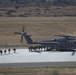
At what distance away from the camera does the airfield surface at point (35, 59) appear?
34875mm

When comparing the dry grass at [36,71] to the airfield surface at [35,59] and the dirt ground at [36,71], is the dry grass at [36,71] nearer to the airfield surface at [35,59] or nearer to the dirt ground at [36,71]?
the dirt ground at [36,71]

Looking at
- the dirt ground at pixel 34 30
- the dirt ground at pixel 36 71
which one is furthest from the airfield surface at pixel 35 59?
the dirt ground at pixel 34 30

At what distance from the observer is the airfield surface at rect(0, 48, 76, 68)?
114 feet

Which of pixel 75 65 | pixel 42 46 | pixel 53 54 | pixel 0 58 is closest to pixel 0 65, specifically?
pixel 0 58

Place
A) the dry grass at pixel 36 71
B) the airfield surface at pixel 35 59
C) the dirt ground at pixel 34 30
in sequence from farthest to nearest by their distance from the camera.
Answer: the dirt ground at pixel 34 30 → the airfield surface at pixel 35 59 → the dry grass at pixel 36 71

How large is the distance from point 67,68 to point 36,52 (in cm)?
1132

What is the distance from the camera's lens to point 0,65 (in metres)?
34.6

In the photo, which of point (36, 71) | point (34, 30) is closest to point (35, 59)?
point (36, 71)

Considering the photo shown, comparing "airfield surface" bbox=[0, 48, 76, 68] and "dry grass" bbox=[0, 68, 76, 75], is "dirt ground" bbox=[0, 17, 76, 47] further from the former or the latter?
"dry grass" bbox=[0, 68, 76, 75]

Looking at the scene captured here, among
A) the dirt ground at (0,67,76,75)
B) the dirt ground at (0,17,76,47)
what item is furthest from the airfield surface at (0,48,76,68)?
the dirt ground at (0,17,76,47)

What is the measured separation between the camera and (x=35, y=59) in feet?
126

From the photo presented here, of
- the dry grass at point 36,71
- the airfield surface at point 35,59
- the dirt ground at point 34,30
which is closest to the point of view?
the dry grass at point 36,71

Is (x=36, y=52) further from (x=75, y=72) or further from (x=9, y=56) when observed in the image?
(x=75, y=72)

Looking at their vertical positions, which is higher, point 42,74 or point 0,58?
point 42,74
